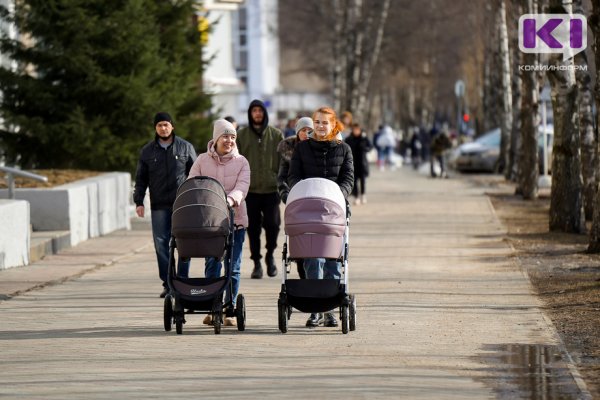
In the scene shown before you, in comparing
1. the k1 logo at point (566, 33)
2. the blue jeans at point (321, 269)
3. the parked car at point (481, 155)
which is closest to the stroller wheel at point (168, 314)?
the blue jeans at point (321, 269)

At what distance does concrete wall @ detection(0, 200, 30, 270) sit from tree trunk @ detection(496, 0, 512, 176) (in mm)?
26855

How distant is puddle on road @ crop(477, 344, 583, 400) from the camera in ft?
31.4

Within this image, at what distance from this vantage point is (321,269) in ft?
41.5

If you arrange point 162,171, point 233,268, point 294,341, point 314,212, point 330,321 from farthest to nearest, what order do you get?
1. point 162,171
2. point 233,268
3. point 330,321
4. point 314,212
5. point 294,341

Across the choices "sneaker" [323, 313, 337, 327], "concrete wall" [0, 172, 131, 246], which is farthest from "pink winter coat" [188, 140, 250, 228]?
"concrete wall" [0, 172, 131, 246]

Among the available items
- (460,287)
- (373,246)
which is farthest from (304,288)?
(373,246)

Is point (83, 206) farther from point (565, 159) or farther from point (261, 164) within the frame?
point (565, 159)

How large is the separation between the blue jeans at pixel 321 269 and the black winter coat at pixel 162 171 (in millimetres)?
2415

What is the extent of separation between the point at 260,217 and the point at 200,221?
472 centimetres

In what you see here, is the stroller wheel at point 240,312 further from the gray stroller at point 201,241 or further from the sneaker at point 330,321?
the sneaker at point 330,321

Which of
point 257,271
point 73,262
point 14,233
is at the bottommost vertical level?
point 73,262

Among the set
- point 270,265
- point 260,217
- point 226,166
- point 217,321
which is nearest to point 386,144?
point 270,265

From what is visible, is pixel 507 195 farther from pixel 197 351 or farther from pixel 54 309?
pixel 197 351

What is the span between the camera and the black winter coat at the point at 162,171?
14836 mm
